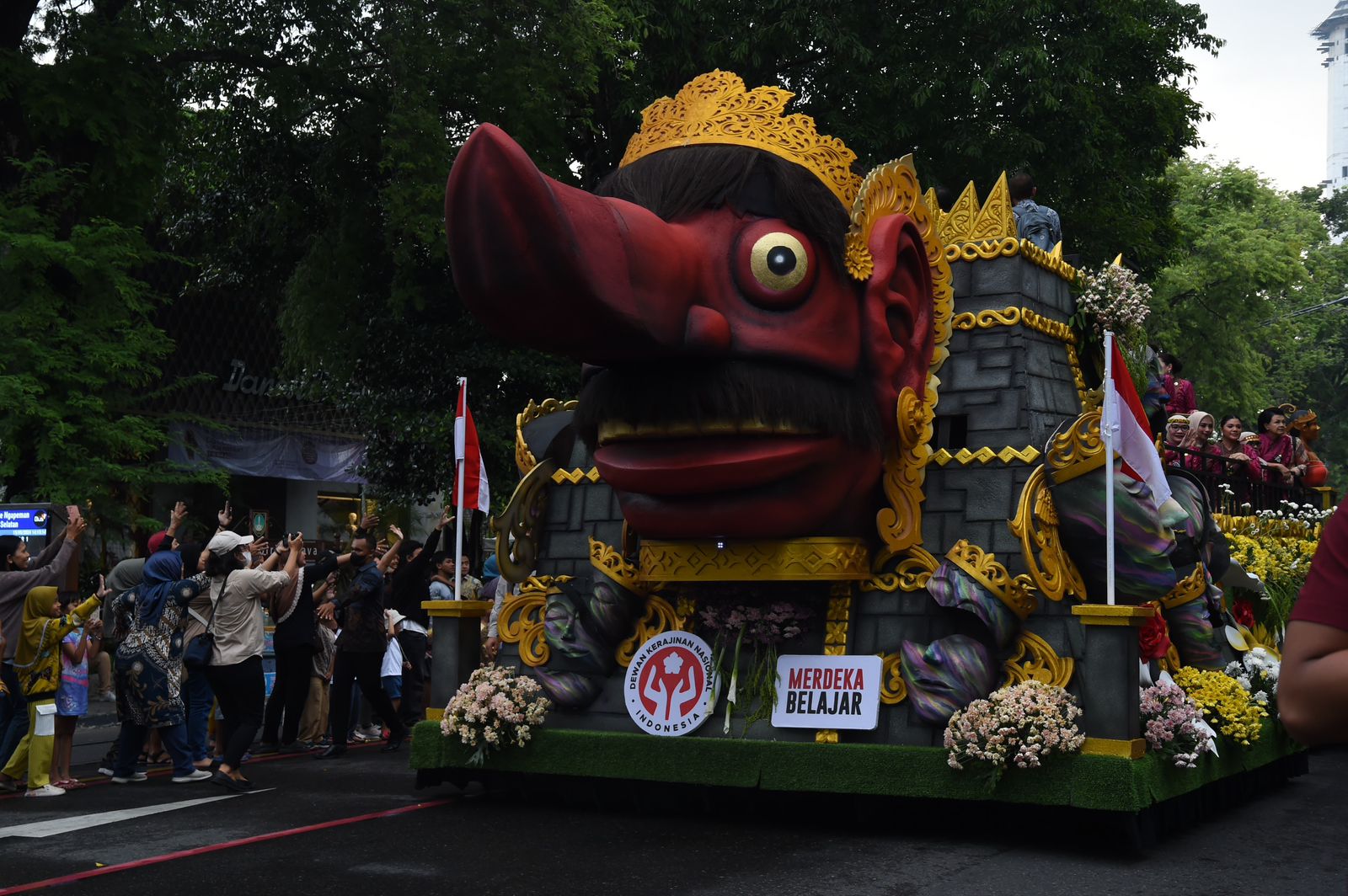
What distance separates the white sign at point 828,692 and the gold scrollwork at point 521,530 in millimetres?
2109

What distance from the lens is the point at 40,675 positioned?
9.65 metres

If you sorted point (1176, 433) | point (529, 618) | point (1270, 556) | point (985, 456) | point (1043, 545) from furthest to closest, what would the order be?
1. point (1176, 433)
2. point (1270, 556)
3. point (529, 618)
4. point (985, 456)
5. point (1043, 545)

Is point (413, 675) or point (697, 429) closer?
point (697, 429)

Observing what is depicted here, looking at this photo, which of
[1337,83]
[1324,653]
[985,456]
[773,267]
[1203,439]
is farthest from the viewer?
[1337,83]

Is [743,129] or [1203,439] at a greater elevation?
[743,129]

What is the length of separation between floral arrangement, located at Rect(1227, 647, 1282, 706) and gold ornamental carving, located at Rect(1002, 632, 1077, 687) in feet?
6.67

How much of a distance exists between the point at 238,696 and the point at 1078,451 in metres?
5.62

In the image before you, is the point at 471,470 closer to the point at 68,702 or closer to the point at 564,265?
the point at 68,702

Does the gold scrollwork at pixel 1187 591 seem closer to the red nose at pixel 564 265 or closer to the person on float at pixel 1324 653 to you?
the red nose at pixel 564 265

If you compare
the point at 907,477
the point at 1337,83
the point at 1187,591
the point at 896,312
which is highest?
the point at 1337,83

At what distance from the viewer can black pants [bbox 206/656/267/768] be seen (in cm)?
977

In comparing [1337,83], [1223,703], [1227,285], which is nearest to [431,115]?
[1223,703]

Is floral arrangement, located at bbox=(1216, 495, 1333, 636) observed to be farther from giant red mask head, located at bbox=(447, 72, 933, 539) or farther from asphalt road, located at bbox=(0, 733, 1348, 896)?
giant red mask head, located at bbox=(447, 72, 933, 539)

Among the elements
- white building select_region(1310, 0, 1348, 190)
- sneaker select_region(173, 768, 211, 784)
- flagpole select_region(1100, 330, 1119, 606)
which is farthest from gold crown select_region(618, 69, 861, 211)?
white building select_region(1310, 0, 1348, 190)
